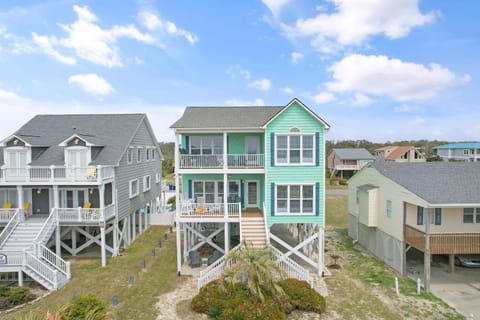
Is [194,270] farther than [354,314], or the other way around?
[194,270]

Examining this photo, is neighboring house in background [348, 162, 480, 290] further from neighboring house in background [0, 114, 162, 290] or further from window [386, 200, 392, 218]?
neighboring house in background [0, 114, 162, 290]

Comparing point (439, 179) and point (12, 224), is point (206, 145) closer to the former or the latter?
point (12, 224)

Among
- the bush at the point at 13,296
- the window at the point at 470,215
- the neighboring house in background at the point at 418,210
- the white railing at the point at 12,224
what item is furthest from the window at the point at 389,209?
the white railing at the point at 12,224

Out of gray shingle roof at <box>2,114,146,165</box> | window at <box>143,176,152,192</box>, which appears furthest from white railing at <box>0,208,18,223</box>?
window at <box>143,176,152,192</box>

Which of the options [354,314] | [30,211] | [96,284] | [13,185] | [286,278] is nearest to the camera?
[354,314]

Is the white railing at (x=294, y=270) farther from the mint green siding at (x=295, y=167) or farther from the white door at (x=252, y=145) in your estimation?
the white door at (x=252, y=145)

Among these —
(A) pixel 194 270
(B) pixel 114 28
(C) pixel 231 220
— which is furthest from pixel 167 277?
(B) pixel 114 28

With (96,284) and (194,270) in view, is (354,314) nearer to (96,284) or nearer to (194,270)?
(194,270)
